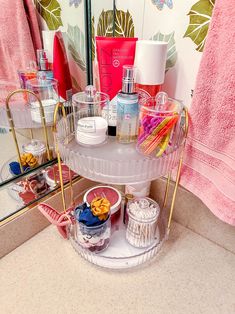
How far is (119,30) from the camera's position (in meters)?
0.67

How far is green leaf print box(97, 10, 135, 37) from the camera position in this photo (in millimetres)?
634

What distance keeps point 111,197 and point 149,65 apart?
13.7 inches

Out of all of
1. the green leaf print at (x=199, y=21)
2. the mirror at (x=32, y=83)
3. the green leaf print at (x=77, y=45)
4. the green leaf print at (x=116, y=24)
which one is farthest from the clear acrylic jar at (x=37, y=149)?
the green leaf print at (x=199, y=21)

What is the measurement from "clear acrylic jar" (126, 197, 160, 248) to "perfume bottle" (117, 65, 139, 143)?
0.55ft

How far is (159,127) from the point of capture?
471 mm

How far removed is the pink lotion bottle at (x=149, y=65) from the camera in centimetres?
49

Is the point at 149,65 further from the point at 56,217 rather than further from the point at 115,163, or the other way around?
the point at 56,217

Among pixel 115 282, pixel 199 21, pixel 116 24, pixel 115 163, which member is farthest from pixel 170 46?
pixel 115 282

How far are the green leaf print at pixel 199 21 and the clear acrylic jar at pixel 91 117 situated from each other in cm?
23

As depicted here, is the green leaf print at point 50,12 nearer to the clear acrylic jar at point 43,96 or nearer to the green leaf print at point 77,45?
the green leaf print at point 77,45

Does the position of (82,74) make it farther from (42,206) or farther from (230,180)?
(230,180)

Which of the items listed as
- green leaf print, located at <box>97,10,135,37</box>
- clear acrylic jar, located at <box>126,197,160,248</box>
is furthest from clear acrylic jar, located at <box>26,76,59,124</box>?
clear acrylic jar, located at <box>126,197,160,248</box>

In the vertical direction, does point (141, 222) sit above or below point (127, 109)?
below

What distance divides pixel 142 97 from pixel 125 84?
62mm
